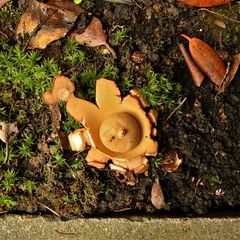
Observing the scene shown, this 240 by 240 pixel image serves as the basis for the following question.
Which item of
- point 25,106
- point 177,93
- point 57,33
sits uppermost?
point 57,33

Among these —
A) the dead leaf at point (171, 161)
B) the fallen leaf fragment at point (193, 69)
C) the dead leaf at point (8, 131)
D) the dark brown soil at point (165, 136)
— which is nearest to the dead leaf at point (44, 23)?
the dark brown soil at point (165, 136)

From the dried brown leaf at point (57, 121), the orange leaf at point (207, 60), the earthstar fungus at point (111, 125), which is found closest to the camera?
the earthstar fungus at point (111, 125)

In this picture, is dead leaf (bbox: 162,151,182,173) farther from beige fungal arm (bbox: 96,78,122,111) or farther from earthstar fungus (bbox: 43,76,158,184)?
beige fungal arm (bbox: 96,78,122,111)

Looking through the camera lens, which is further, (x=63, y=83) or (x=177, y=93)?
(x=177, y=93)

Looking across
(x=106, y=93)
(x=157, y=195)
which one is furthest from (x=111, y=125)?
(x=157, y=195)

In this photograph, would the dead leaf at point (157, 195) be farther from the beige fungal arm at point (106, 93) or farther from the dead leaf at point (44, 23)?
the dead leaf at point (44, 23)

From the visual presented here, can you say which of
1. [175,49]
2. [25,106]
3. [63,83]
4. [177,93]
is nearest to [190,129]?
[177,93]

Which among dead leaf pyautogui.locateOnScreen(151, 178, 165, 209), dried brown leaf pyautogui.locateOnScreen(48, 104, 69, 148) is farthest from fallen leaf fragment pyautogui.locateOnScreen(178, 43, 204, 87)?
dried brown leaf pyautogui.locateOnScreen(48, 104, 69, 148)

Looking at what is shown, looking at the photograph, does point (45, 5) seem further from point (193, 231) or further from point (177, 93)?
point (193, 231)
